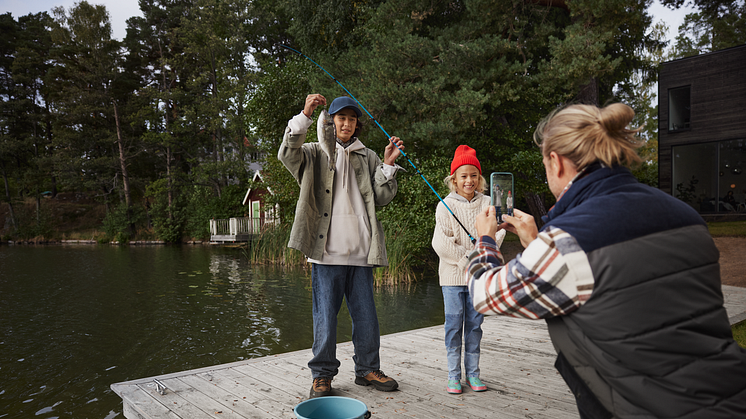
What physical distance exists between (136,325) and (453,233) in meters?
5.40

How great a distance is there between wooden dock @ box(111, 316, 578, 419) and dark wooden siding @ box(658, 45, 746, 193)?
14131mm

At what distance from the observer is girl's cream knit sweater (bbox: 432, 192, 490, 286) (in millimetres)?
3055

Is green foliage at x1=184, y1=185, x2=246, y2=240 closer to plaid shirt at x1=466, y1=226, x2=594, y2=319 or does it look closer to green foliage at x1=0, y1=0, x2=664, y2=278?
green foliage at x1=0, y1=0, x2=664, y2=278

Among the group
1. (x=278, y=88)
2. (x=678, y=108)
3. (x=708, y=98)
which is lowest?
(x=678, y=108)

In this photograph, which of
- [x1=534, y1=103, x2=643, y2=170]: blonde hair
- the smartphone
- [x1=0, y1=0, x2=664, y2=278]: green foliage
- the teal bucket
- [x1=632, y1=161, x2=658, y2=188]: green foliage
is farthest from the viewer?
[x1=632, y1=161, x2=658, y2=188]: green foliage

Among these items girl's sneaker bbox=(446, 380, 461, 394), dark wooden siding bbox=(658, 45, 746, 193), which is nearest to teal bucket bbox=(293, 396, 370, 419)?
girl's sneaker bbox=(446, 380, 461, 394)

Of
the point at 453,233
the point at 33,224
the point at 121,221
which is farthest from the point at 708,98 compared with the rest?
the point at 33,224

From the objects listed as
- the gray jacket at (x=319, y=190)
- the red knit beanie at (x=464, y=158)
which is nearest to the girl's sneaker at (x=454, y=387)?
the gray jacket at (x=319, y=190)

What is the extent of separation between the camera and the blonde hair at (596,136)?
1328 mm

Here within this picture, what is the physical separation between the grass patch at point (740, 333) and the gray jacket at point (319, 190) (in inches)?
124

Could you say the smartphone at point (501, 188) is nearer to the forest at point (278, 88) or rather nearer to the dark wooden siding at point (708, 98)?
the forest at point (278, 88)

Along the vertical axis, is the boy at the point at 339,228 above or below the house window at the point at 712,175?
below

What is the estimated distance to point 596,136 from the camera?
135 cm

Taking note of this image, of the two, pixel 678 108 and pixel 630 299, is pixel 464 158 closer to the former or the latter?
pixel 630 299
